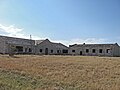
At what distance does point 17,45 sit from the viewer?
5728 centimetres

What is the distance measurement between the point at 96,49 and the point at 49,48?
1451 cm

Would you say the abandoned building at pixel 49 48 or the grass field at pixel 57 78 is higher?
the abandoned building at pixel 49 48

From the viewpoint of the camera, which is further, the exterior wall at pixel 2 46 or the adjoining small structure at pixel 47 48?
the adjoining small structure at pixel 47 48

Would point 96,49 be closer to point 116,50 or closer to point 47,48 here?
point 116,50

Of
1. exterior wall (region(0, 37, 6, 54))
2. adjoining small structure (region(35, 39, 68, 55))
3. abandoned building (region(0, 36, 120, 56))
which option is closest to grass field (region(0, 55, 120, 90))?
exterior wall (region(0, 37, 6, 54))

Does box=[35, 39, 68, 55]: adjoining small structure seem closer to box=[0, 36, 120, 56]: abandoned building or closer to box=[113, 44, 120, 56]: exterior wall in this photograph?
box=[0, 36, 120, 56]: abandoned building

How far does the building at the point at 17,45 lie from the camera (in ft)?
179

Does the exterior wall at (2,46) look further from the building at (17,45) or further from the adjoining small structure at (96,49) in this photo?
the adjoining small structure at (96,49)

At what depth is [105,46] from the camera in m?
67.1

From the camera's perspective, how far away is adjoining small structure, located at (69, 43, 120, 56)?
66.6 m

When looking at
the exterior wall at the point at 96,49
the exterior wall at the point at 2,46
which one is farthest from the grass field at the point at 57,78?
the exterior wall at the point at 96,49

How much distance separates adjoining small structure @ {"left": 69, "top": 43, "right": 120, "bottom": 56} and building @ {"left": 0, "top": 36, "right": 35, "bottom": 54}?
16.2 meters

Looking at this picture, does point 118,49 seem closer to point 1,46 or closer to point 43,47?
point 43,47

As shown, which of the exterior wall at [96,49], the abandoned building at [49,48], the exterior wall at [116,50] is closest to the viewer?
the abandoned building at [49,48]
